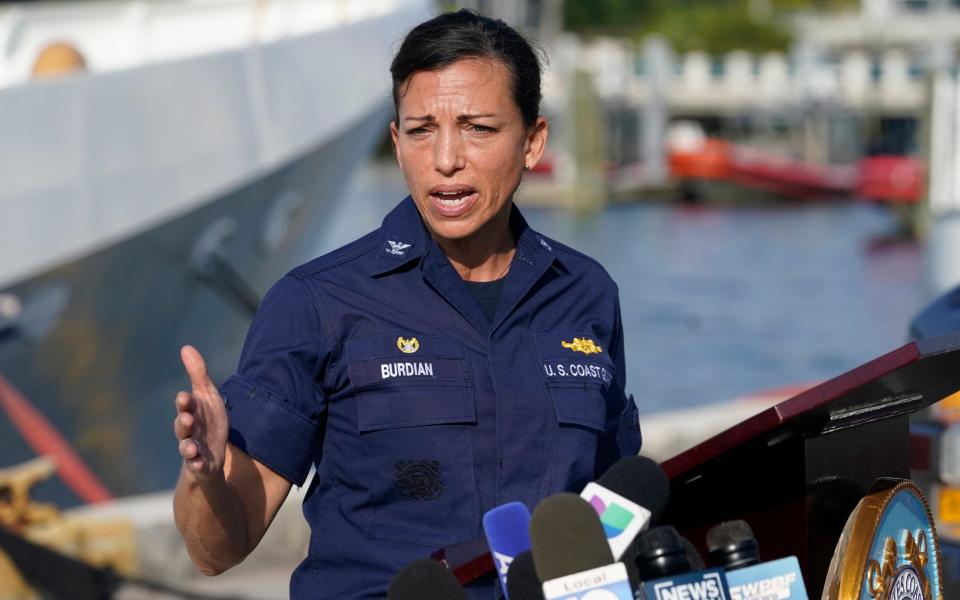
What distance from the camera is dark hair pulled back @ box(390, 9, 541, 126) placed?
7.43ft

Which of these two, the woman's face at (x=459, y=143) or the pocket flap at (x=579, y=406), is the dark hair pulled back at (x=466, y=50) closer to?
the woman's face at (x=459, y=143)

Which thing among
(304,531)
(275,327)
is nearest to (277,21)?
(304,531)

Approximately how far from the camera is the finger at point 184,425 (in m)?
1.90

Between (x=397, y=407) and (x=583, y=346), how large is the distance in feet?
1.09

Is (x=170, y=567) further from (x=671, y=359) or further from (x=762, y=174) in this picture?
(x=762, y=174)

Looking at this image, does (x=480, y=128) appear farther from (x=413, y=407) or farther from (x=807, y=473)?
(x=807, y=473)

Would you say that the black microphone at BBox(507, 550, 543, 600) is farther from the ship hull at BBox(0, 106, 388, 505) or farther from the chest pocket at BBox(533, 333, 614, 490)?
the ship hull at BBox(0, 106, 388, 505)

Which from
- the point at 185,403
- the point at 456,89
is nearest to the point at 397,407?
the point at 185,403

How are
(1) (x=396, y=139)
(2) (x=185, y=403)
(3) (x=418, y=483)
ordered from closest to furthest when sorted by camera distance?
(2) (x=185, y=403), (3) (x=418, y=483), (1) (x=396, y=139)

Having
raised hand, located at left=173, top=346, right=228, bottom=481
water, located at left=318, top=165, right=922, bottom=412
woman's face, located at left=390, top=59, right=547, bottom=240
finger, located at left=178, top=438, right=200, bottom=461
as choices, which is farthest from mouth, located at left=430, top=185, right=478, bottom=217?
water, located at left=318, top=165, right=922, bottom=412

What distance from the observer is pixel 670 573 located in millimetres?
1692

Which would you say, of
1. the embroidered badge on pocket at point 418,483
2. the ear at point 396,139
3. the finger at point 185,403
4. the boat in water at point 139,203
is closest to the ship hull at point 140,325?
the boat in water at point 139,203

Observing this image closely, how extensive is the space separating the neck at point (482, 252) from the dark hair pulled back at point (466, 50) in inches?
6.9

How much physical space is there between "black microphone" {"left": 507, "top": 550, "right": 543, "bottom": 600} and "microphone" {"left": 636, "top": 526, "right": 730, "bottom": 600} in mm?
118
